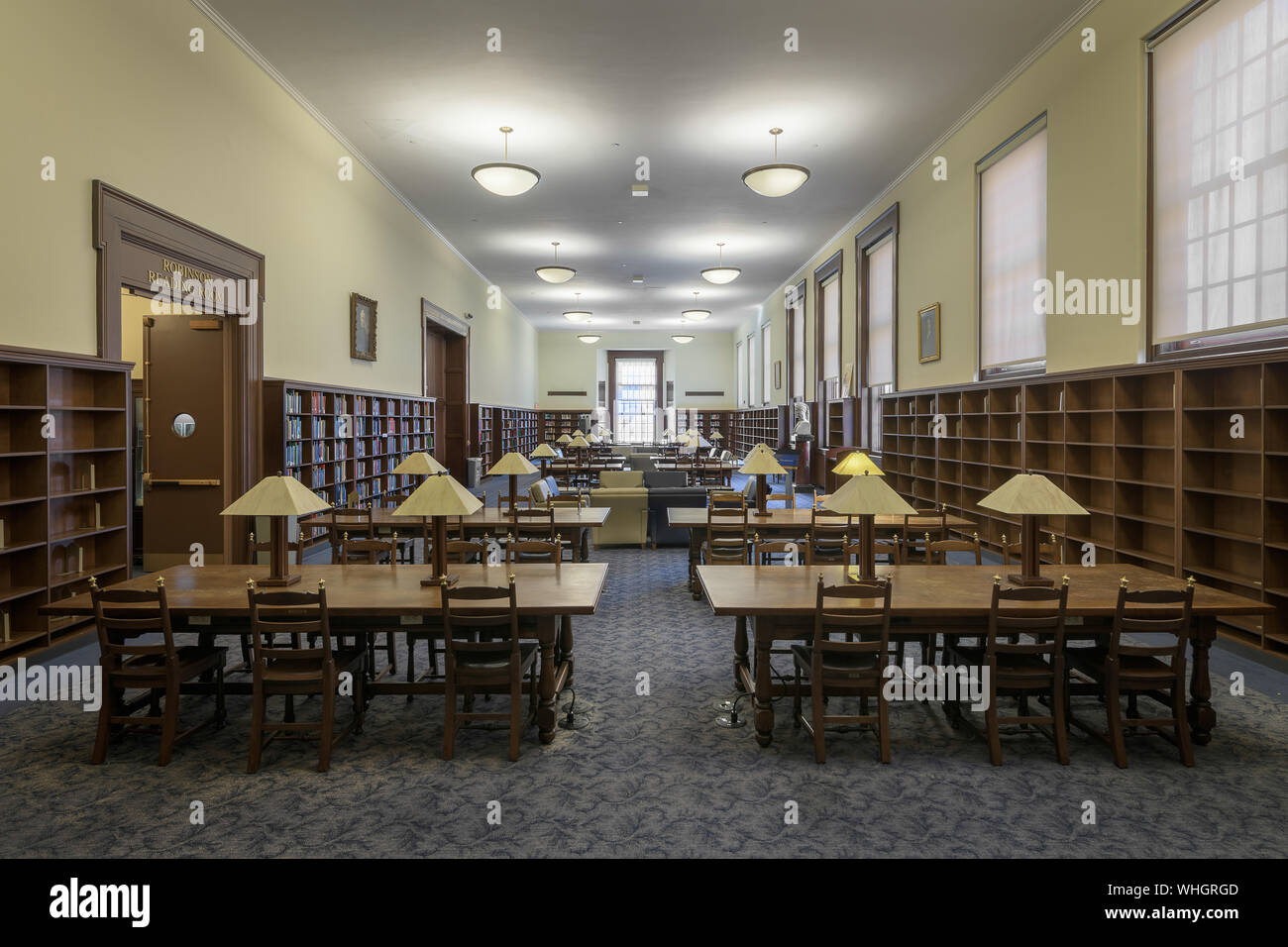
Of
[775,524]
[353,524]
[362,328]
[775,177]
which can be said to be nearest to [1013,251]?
[775,177]

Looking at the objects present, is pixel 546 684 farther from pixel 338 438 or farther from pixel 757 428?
pixel 757 428

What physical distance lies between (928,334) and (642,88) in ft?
16.6

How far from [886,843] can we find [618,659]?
2.73 m

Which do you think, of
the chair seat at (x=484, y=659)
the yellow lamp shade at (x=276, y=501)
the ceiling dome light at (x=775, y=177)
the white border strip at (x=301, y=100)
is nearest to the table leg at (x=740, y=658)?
the chair seat at (x=484, y=659)

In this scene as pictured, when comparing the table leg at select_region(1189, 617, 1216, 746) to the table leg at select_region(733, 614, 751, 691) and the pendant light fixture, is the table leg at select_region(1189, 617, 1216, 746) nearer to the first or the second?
the table leg at select_region(733, 614, 751, 691)

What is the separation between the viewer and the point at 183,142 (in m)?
6.48

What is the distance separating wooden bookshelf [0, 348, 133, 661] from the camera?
4.83 meters

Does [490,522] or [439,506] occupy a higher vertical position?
[439,506]

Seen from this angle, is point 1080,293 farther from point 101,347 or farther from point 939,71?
point 101,347

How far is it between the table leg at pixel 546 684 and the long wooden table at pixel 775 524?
9.34 ft

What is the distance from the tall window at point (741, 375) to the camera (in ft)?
86.7

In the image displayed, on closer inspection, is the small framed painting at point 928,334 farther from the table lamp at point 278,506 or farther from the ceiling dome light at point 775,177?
the table lamp at point 278,506

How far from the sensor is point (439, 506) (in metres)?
4.17

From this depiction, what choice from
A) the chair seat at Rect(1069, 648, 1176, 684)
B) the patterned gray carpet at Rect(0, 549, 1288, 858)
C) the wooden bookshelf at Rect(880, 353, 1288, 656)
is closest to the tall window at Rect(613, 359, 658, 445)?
the wooden bookshelf at Rect(880, 353, 1288, 656)
